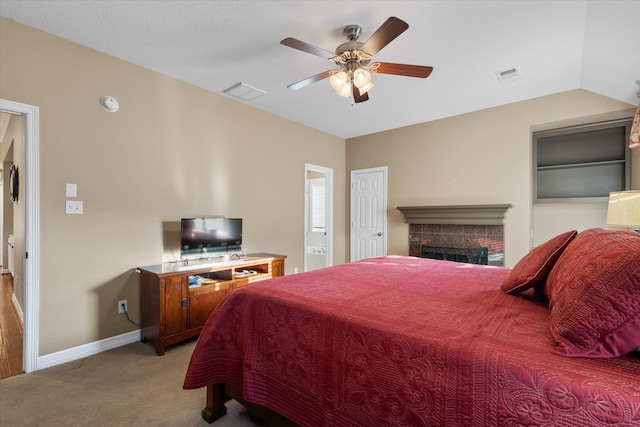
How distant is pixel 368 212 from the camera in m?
5.32

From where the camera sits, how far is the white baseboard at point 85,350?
240cm

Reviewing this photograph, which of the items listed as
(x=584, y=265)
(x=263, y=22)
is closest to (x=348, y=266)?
(x=584, y=265)

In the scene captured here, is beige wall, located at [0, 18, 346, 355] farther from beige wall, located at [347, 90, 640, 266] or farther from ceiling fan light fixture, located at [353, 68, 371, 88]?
beige wall, located at [347, 90, 640, 266]

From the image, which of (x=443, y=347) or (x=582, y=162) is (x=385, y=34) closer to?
(x=443, y=347)

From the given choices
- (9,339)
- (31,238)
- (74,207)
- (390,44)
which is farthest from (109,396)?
(390,44)

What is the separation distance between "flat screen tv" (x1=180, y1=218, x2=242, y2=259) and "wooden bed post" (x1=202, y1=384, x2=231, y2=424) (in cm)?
165

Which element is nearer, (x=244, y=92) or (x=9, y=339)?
(x=9, y=339)

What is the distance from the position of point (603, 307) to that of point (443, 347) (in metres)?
0.47

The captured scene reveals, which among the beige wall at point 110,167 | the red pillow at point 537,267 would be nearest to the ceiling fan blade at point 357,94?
the red pillow at point 537,267

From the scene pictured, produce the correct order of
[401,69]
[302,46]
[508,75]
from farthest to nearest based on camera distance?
[508,75] < [401,69] < [302,46]

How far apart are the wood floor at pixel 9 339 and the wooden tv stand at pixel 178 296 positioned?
898 millimetres

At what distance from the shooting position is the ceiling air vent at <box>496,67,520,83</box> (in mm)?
3028

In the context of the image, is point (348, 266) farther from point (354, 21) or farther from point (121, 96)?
point (121, 96)

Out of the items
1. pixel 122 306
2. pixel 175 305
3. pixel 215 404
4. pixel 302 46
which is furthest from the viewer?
pixel 122 306
